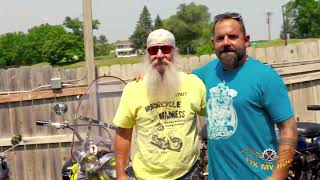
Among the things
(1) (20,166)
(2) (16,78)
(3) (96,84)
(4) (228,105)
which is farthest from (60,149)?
(4) (228,105)

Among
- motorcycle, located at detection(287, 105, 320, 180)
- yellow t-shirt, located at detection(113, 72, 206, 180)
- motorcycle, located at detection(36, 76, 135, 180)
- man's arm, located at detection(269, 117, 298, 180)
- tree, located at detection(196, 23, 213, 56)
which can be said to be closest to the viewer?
man's arm, located at detection(269, 117, 298, 180)

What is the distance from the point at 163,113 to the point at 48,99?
3.94m

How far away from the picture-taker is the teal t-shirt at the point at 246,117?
2.52 m

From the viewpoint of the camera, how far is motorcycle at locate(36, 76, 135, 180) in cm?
394

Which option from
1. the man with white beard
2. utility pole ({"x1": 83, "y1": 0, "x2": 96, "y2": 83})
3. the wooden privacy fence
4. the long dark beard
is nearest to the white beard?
the man with white beard

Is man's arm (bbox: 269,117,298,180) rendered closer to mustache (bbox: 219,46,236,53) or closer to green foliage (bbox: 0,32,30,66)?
mustache (bbox: 219,46,236,53)

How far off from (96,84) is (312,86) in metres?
3.65

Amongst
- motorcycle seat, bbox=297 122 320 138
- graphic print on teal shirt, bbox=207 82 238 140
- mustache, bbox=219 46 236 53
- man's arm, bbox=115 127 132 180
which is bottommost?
motorcycle seat, bbox=297 122 320 138

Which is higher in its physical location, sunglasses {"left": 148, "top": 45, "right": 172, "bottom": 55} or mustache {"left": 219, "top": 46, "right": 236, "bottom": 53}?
sunglasses {"left": 148, "top": 45, "right": 172, "bottom": 55}

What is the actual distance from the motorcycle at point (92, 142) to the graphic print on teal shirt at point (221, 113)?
116 centimetres

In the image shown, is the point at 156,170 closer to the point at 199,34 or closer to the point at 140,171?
the point at 140,171

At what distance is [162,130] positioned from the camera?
9.91 ft

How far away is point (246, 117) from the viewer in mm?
2561

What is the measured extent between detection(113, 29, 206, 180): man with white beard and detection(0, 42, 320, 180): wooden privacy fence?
11.6ft
